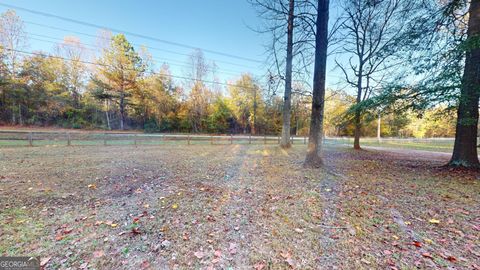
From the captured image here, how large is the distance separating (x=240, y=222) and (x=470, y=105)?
7.13m

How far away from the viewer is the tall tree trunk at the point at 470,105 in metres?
4.62

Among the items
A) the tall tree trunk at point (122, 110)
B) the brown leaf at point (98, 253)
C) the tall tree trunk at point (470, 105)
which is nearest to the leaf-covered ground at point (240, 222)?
the brown leaf at point (98, 253)

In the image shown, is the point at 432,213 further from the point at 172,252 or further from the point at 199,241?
A: the point at 172,252

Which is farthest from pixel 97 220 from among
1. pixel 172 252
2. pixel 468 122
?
pixel 468 122

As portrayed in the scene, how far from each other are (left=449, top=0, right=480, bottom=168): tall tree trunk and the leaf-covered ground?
164cm

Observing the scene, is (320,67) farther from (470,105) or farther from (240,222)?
(240,222)

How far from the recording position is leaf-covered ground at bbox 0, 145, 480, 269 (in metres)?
1.94

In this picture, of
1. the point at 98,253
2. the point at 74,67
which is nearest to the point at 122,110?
the point at 74,67

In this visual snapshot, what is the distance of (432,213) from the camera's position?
290cm

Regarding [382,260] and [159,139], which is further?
[159,139]

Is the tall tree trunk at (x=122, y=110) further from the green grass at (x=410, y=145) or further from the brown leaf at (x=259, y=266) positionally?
the brown leaf at (x=259, y=266)

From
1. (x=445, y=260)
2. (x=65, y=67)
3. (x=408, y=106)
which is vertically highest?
(x=65, y=67)

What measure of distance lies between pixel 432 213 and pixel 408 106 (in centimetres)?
397

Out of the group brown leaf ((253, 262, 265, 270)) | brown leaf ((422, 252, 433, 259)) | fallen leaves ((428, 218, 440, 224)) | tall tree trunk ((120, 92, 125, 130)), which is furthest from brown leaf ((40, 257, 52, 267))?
tall tree trunk ((120, 92, 125, 130))
